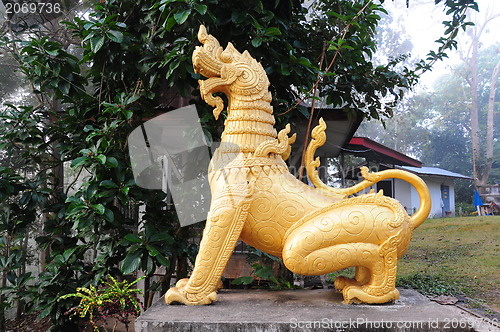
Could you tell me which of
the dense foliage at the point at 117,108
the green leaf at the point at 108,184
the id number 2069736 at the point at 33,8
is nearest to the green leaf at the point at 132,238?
the dense foliage at the point at 117,108

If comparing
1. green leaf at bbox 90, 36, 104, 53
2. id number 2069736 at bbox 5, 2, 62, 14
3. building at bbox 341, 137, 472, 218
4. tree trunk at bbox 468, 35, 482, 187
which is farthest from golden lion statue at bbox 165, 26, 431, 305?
tree trunk at bbox 468, 35, 482, 187

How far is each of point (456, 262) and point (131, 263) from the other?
4.43m

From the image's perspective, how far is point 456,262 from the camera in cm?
484

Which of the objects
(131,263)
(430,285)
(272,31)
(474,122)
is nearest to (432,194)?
(474,122)

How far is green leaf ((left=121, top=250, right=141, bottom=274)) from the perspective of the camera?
2441 mm

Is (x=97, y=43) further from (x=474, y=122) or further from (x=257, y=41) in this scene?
(x=474, y=122)

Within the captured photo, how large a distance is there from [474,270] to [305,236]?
11.5ft

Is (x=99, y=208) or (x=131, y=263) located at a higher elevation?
(x=99, y=208)

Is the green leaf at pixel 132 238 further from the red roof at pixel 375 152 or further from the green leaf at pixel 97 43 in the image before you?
the red roof at pixel 375 152

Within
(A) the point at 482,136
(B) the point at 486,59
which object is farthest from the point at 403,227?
(B) the point at 486,59

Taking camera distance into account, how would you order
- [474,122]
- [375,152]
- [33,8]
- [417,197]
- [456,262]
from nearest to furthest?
→ [33,8] → [456,262] → [375,152] → [417,197] → [474,122]

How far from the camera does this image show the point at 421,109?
2225 cm

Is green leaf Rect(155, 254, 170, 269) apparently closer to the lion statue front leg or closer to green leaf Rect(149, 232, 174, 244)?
green leaf Rect(149, 232, 174, 244)

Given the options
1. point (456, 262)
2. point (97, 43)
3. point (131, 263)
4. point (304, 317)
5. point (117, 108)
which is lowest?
point (456, 262)
